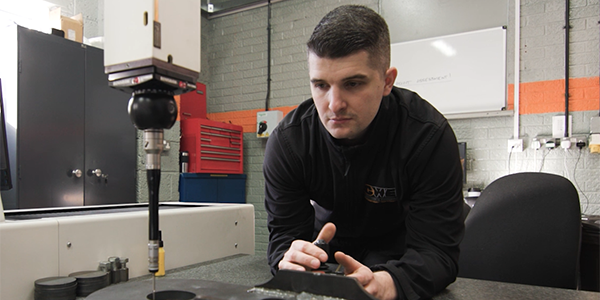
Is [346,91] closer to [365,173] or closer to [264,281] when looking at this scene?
[365,173]

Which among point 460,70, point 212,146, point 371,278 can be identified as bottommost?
point 371,278

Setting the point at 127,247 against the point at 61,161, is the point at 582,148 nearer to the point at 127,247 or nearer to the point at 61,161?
the point at 127,247

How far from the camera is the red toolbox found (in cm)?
354

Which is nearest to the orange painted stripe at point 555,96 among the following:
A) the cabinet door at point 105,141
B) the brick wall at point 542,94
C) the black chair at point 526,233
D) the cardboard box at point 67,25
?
the brick wall at point 542,94

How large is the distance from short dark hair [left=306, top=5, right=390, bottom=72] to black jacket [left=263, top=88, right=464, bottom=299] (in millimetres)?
167

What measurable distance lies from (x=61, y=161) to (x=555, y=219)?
2589 mm

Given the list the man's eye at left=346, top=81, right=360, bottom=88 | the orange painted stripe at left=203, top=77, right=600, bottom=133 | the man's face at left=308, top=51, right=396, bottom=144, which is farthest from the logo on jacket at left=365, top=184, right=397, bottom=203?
the orange painted stripe at left=203, top=77, right=600, bottom=133

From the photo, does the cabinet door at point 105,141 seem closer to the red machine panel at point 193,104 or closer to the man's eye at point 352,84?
the red machine panel at point 193,104

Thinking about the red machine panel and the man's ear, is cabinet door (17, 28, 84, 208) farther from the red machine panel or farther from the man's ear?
the man's ear

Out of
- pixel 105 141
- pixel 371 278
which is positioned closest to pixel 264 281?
pixel 371 278

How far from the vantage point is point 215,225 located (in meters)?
1.20

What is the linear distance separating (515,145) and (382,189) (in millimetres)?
2409

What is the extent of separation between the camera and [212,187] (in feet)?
12.1

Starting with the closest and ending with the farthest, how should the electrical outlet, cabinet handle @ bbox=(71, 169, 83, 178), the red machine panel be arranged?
1. cabinet handle @ bbox=(71, 169, 83, 178)
2. the electrical outlet
3. the red machine panel
